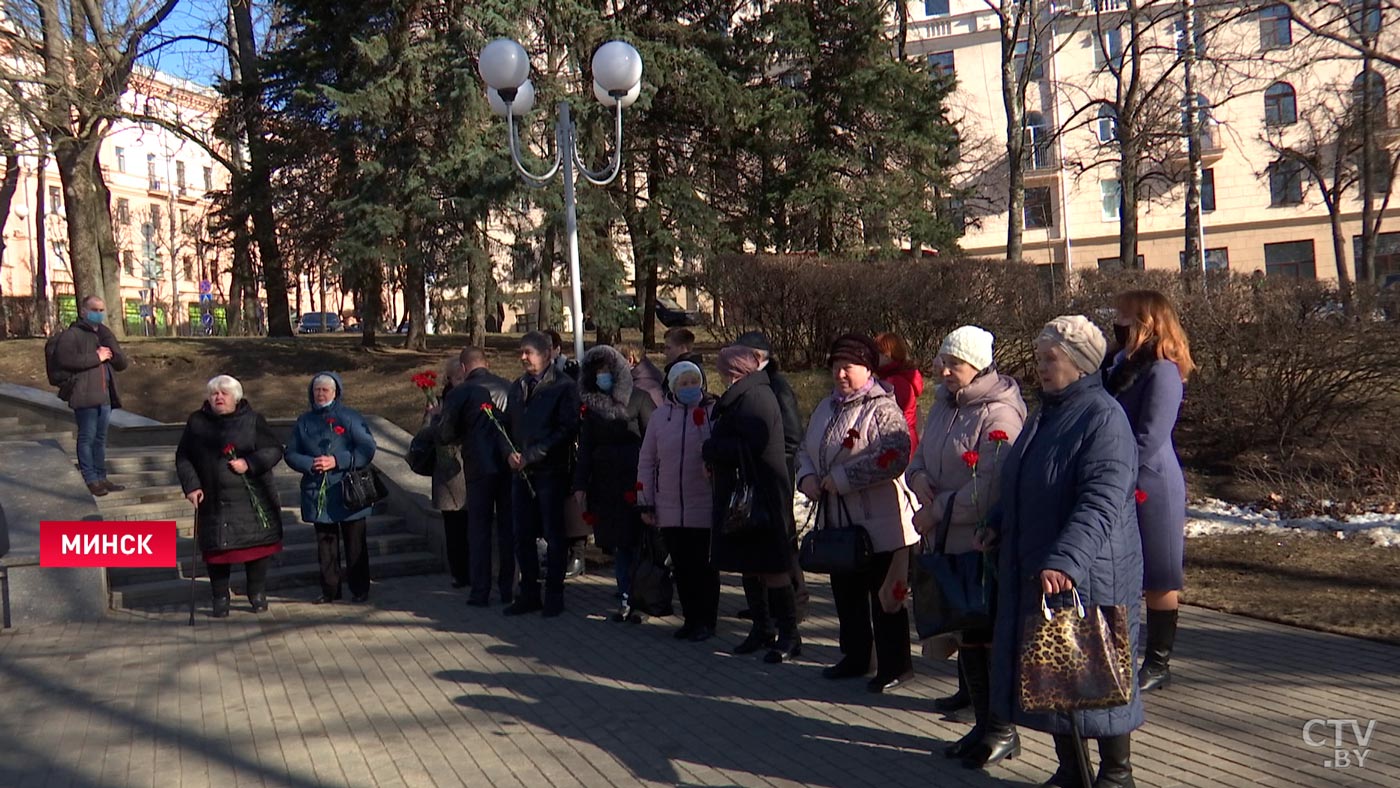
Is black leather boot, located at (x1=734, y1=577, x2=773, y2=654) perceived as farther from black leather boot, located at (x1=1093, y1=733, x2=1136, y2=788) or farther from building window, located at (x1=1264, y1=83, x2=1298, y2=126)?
building window, located at (x1=1264, y1=83, x2=1298, y2=126)

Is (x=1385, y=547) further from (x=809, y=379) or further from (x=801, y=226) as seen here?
(x=801, y=226)

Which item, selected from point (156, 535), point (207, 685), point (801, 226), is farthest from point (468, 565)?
point (801, 226)

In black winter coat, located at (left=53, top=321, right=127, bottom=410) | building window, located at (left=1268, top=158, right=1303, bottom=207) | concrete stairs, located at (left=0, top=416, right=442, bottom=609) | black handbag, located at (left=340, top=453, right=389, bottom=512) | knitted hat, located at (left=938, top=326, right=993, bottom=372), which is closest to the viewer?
knitted hat, located at (left=938, top=326, right=993, bottom=372)

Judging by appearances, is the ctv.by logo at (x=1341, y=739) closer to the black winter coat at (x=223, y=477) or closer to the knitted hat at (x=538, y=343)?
the knitted hat at (x=538, y=343)

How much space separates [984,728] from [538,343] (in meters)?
4.53

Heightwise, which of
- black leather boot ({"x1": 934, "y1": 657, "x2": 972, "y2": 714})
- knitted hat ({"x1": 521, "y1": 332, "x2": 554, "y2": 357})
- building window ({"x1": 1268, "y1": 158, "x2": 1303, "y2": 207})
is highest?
building window ({"x1": 1268, "y1": 158, "x2": 1303, "y2": 207})

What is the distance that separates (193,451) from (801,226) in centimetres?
1524

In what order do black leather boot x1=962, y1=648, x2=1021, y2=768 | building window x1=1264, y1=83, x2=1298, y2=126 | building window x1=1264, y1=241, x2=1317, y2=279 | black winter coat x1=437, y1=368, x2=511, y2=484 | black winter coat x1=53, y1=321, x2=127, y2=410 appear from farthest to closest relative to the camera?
1. building window x1=1264, y1=241, x2=1317, y2=279
2. building window x1=1264, y1=83, x2=1298, y2=126
3. black winter coat x1=53, y1=321, x2=127, y2=410
4. black winter coat x1=437, y1=368, x2=511, y2=484
5. black leather boot x1=962, y1=648, x2=1021, y2=768

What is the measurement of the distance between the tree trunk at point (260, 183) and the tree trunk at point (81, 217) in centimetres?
304

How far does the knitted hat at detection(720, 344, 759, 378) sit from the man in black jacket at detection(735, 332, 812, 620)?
0.06 meters

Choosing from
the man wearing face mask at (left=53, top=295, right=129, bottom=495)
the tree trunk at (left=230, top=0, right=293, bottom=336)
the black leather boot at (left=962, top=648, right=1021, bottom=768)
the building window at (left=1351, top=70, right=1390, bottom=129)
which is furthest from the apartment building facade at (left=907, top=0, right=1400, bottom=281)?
the black leather boot at (left=962, top=648, right=1021, bottom=768)

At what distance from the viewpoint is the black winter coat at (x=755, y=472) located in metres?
6.65

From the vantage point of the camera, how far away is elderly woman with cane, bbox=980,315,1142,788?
13.4 ft

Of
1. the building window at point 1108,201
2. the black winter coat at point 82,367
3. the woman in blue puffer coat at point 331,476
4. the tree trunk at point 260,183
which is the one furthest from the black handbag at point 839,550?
the building window at point 1108,201
